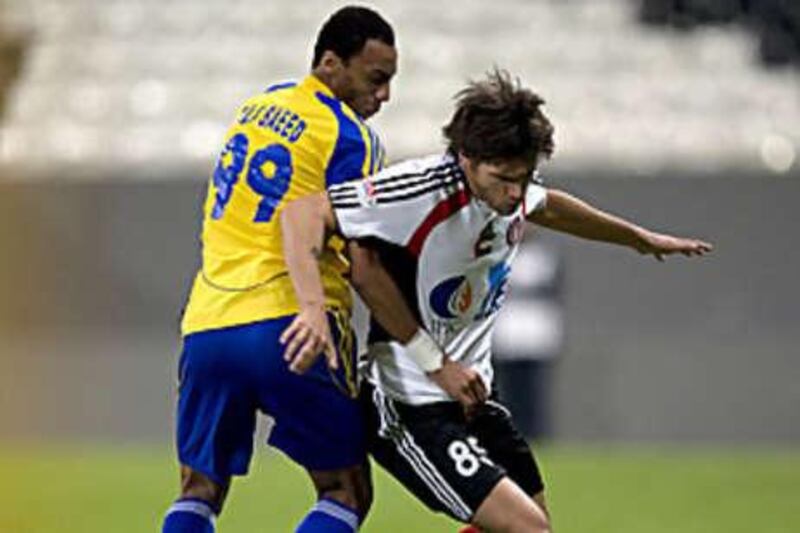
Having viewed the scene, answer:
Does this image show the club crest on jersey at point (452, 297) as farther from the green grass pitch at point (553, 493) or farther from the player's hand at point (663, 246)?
the green grass pitch at point (553, 493)

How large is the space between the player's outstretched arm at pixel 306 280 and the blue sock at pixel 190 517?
0.88 meters

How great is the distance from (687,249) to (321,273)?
1097 millimetres

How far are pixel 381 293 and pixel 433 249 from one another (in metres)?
0.18

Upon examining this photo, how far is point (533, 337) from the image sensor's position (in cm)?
1476

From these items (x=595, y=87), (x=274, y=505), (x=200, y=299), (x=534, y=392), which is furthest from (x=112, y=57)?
(x=200, y=299)

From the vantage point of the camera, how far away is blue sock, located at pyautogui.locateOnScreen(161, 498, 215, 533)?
21.5ft

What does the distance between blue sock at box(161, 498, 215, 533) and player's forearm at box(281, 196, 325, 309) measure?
36.0 inches

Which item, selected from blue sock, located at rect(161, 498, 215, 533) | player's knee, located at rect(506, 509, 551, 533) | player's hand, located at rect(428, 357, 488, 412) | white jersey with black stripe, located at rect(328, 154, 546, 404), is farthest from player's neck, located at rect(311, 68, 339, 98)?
player's knee, located at rect(506, 509, 551, 533)

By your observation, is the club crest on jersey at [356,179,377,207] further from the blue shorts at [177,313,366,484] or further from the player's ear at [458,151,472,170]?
the blue shorts at [177,313,366,484]

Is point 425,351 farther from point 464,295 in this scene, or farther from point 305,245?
point 305,245

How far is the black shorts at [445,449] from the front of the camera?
596 centimetres

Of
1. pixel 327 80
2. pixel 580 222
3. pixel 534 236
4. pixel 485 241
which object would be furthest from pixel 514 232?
pixel 534 236

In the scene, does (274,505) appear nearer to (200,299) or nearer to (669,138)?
(200,299)

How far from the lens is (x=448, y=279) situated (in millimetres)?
6066
